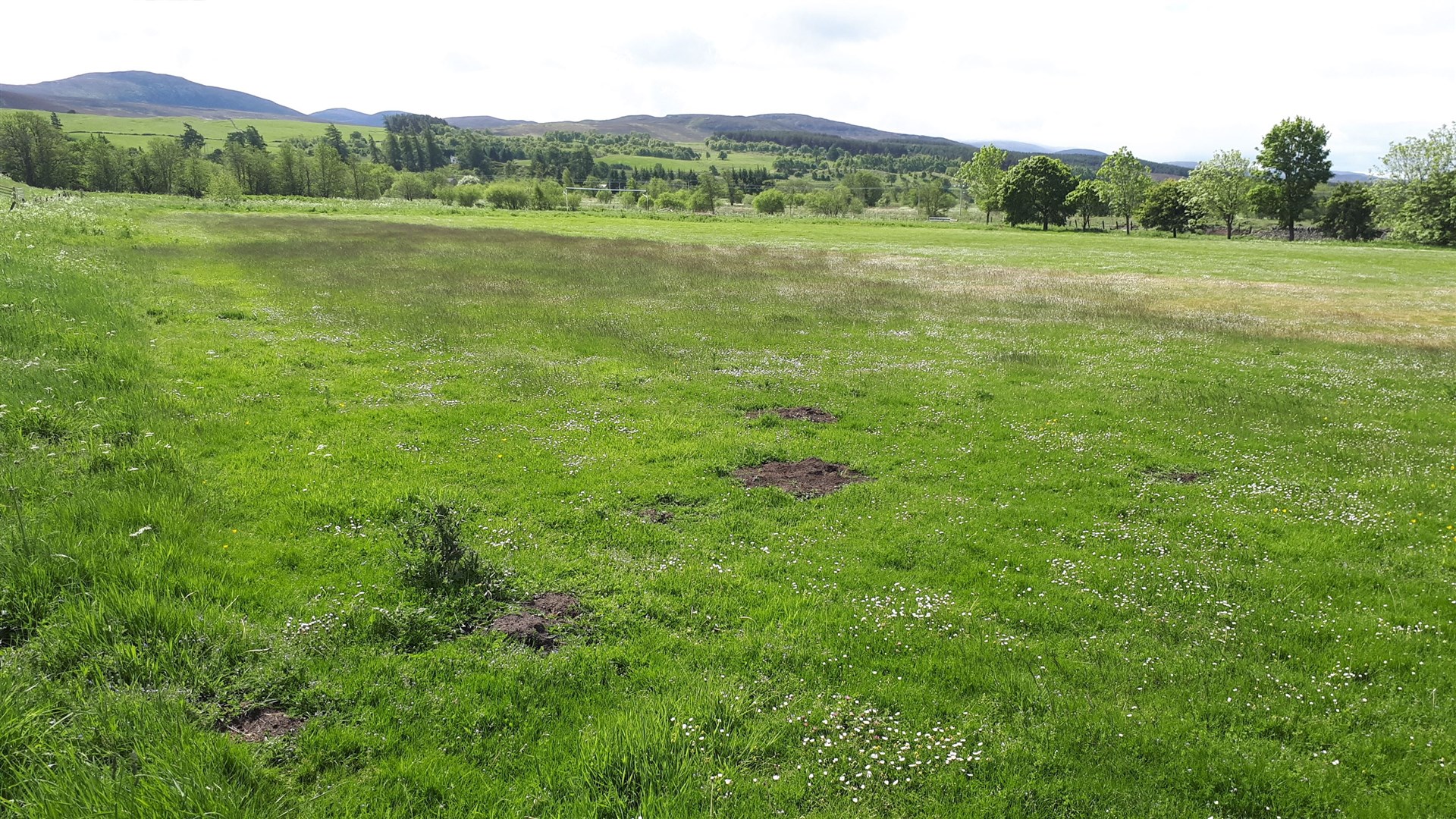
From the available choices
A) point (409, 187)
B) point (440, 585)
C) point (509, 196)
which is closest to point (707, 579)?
point (440, 585)

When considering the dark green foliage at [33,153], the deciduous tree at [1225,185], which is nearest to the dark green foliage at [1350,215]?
the deciduous tree at [1225,185]

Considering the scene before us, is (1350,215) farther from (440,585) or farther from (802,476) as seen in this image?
(440,585)

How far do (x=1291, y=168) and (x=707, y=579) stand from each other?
4789 inches

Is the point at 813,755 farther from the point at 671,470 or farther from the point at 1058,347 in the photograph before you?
the point at 1058,347

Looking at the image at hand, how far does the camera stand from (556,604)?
7961mm

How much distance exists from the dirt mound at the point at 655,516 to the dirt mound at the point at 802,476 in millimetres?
1746

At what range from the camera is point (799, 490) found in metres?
11.5

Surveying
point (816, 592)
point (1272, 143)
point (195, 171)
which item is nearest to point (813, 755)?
point (816, 592)

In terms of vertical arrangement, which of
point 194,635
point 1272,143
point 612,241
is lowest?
point 194,635

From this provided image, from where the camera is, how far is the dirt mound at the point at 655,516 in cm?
1025

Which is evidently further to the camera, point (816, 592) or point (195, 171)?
point (195, 171)

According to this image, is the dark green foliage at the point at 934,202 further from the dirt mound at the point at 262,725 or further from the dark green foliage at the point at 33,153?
the dark green foliage at the point at 33,153

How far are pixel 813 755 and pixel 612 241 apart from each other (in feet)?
180

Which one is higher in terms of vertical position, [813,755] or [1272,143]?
[1272,143]
